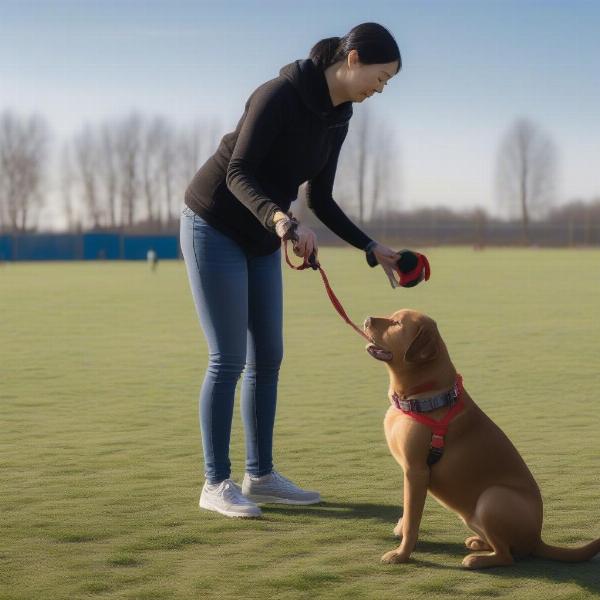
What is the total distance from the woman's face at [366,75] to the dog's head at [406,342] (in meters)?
1.00

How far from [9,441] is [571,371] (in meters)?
5.43

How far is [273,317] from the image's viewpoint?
5055mm

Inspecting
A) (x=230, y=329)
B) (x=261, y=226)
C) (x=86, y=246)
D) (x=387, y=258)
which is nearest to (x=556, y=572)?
(x=387, y=258)

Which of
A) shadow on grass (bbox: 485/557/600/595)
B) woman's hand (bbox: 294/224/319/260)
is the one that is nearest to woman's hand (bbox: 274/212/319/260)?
woman's hand (bbox: 294/224/319/260)

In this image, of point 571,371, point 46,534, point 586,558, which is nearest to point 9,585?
point 46,534

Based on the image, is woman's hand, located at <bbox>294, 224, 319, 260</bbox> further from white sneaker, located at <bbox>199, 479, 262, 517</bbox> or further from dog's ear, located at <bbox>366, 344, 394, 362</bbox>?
white sneaker, located at <bbox>199, 479, 262, 517</bbox>

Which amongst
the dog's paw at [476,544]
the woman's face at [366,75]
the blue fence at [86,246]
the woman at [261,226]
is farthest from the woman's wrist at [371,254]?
the blue fence at [86,246]

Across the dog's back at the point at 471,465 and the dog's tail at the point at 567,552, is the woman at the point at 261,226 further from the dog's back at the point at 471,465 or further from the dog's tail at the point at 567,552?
the dog's tail at the point at 567,552

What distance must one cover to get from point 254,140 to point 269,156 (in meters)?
0.20

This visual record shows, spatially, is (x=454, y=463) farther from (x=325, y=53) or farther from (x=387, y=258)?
(x=325, y=53)

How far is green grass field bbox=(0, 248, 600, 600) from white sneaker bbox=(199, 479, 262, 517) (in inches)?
2.8

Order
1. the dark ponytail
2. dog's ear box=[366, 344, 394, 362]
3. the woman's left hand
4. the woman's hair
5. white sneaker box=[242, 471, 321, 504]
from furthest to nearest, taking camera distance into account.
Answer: white sneaker box=[242, 471, 321, 504], the woman's left hand, the dark ponytail, the woman's hair, dog's ear box=[366, 344, 394, 362]

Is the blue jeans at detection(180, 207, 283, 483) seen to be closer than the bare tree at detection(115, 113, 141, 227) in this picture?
Yes

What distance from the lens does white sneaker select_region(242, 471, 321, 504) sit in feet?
16.5
